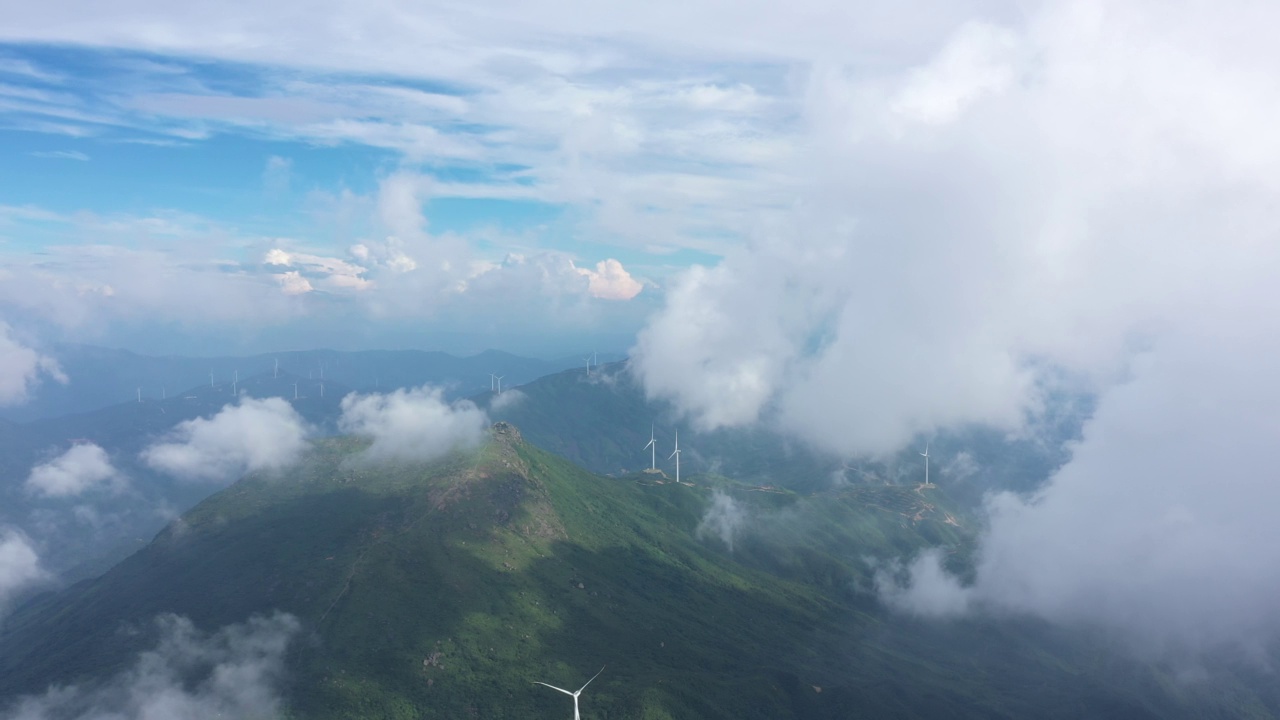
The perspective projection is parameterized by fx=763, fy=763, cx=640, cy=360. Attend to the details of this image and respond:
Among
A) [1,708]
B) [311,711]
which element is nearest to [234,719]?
[311,711]

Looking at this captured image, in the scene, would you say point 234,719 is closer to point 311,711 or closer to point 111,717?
point 311,711

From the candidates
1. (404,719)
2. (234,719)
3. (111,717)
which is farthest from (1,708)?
(404,719)

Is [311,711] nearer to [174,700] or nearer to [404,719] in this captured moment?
[404,719]

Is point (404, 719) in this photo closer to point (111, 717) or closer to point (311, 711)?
point (311, 711)

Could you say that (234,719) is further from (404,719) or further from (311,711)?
(404,719)

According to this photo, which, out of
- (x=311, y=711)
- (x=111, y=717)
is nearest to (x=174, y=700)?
(x=111, y=717)

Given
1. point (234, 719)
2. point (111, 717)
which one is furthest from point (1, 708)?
point (234, 719)
